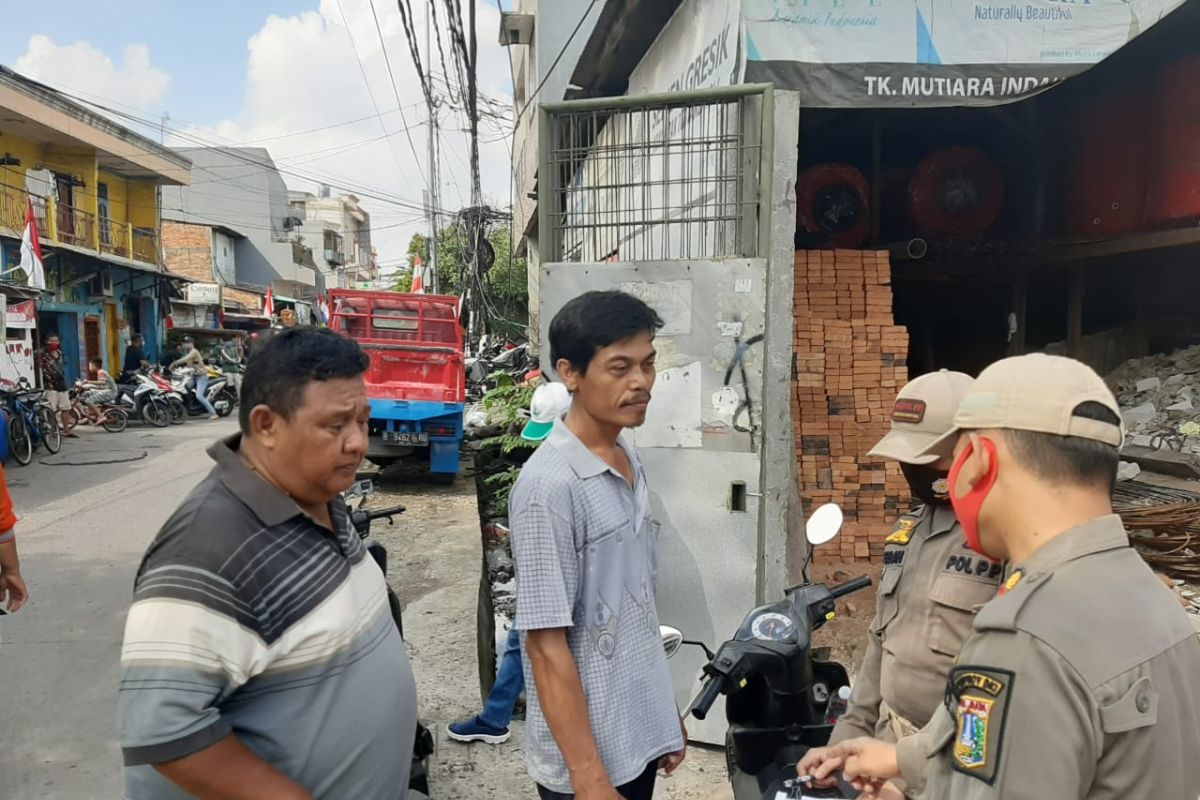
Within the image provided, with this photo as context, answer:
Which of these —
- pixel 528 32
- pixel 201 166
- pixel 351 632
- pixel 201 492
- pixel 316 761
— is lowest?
pixel 316 761

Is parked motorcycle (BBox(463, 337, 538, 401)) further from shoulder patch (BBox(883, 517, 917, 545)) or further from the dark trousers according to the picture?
the dark trousers

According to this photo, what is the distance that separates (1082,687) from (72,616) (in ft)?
18.8

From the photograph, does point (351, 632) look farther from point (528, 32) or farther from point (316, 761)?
point (528, 32)

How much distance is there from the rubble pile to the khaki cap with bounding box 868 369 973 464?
5140 millimetres

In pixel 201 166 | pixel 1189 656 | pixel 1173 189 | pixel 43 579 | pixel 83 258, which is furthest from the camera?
pixel 201 166

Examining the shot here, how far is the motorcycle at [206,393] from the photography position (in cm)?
1631

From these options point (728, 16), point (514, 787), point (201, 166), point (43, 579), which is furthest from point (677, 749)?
point (201, 166)

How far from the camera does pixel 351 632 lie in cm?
141

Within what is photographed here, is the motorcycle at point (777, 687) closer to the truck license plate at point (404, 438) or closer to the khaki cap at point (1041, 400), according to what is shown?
the khaki cap at point (1041, 400)

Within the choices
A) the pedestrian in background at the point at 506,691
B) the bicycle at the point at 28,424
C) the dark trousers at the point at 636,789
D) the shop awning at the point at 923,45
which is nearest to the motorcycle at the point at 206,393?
the bicycle at the point at 28,424

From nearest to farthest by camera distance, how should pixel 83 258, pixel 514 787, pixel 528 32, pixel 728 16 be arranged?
1. pixel 514 787
2. pixel 728 16
3. pixel 528 32
4. pixel 83 258

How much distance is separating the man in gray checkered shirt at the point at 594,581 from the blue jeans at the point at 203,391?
1676cm

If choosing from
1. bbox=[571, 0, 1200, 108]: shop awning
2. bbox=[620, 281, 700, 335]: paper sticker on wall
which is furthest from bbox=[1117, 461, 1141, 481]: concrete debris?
bbox=[620, 281, 700, 335]: paper sticker on wall

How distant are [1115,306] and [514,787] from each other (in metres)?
8.18
